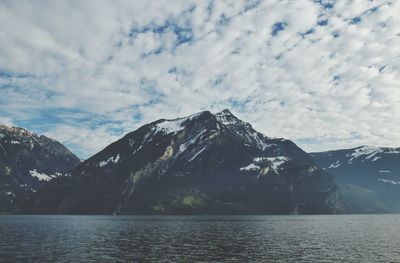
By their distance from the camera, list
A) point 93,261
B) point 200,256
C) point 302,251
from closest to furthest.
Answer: point 93,261, point 200,256, point 302,251

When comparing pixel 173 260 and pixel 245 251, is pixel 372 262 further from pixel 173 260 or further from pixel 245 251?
pixel 173 260

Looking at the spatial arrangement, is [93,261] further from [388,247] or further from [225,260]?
[388,247]

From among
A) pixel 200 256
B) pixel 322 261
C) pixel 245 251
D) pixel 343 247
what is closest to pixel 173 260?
pixel 200 256

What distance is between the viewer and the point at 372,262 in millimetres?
79938

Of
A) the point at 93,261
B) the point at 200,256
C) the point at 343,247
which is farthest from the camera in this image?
the point at 343,247

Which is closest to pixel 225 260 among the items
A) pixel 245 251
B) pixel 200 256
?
pixel 200 256

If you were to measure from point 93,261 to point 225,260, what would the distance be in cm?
2510

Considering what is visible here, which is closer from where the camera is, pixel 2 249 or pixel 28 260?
pixel 28 260

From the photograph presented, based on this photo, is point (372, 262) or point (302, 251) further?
point (302, 251)

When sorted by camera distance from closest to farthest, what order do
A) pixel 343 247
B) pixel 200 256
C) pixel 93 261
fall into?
pixel 93 261, pixel 200 256, pixel 343 247

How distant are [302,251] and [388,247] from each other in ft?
88.3

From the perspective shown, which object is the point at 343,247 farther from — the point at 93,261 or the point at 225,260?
the point at 93,261

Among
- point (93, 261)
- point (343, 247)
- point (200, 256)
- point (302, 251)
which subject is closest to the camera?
point (93, 261)

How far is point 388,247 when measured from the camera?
107 metres
